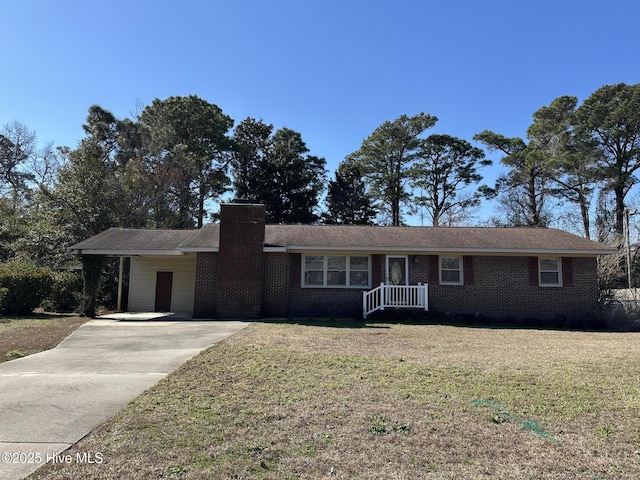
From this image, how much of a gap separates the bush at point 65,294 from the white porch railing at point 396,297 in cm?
1146

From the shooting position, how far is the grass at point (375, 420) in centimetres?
346

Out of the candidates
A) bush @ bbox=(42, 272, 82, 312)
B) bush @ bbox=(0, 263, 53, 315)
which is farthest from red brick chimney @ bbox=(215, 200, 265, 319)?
bush @ bbox=(0, 263, 53, 315)

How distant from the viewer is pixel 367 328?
12477 millimetres

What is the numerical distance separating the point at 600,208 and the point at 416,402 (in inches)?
1371

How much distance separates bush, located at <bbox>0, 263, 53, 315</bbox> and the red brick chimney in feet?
22.5

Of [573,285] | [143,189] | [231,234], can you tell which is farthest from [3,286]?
[573,285]

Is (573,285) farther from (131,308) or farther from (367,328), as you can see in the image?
(131,308)

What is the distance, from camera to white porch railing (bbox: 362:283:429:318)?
1549cm

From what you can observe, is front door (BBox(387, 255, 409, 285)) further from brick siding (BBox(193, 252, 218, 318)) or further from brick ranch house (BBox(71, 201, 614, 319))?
brick siding (BBox(193, 252, 218, 318))

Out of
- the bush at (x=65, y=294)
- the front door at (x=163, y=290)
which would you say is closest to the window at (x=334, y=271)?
the front door at (x=163, y=290)

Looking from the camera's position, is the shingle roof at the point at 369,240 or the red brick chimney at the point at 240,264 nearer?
the red brick chimney at the point at 240,264

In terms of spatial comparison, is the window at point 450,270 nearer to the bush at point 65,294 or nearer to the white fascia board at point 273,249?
the white fascia board at point 273,249

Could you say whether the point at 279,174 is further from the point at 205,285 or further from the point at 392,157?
the point at 205,285

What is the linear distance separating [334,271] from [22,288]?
37.4ft
